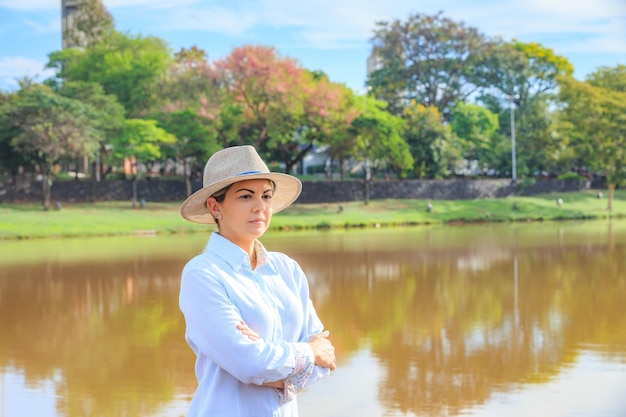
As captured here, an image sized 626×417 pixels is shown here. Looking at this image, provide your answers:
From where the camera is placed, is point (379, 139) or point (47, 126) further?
point (379, 139)

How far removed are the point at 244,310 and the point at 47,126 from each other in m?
30.6

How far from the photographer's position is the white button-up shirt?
273cm

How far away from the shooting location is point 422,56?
47.1 metres

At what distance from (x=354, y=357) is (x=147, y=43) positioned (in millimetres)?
38572

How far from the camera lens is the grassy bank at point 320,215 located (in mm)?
28188

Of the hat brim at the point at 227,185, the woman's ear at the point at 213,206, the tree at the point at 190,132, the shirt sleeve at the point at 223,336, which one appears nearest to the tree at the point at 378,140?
the tree at the point at 190,132

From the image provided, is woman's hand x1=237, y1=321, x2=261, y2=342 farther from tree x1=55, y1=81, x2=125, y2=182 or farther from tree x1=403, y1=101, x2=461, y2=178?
tree x1=403, y1=101, x2=461, y2=178

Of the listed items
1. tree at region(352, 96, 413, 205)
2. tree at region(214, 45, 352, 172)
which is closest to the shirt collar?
tree at region(214, 45, 352, 172)

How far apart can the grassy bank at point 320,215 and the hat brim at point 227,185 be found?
24.4m

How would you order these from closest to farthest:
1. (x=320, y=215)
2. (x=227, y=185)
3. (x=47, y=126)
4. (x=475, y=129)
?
(x=227, y=185) → (x=47, y=126) → (x=320, y=215) → (x=475, y=129)

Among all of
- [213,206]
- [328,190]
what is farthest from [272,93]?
[213,206]

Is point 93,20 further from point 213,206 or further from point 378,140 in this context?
point 213,206

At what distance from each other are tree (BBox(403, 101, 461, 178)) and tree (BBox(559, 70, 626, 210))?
4.85 meters

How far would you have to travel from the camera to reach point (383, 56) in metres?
47.6
